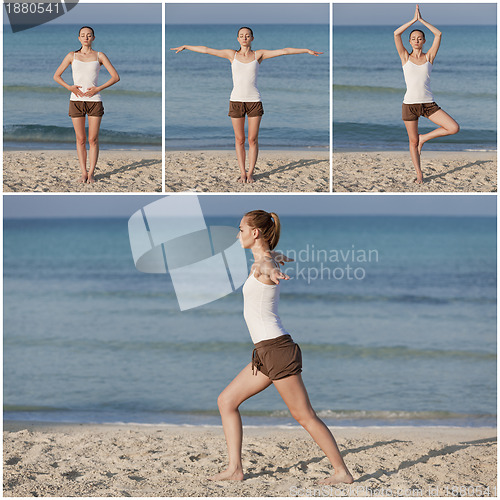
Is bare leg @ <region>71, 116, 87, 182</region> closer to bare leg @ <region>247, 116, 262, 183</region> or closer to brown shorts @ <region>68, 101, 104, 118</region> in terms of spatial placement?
brown shorts @ <region>68, 101, 104, 118</region>

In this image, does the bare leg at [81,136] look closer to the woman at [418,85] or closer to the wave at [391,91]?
the woman at [418,85]

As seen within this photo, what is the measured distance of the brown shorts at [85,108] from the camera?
22.3 feet

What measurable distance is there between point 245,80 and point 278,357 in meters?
3.17

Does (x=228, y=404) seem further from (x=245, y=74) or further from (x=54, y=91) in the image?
(x=54, y=91)

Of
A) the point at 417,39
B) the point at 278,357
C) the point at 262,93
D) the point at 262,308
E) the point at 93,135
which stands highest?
the point at 262,93

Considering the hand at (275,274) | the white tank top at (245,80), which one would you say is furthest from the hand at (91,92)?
the hand at (275,274)

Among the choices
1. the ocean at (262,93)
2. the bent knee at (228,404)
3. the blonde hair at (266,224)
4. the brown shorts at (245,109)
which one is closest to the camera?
the blonde hair at (266,224)

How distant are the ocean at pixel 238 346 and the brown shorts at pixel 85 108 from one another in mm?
2998

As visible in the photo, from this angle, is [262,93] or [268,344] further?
[262,93]

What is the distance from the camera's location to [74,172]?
822 centimetres

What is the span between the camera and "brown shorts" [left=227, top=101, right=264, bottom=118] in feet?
22.6

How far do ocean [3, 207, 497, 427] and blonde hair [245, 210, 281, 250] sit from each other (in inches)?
119

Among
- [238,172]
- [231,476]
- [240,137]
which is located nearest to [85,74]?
[240,137]

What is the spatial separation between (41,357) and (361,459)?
581 centimetres
